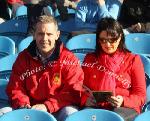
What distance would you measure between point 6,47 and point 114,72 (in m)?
1.64

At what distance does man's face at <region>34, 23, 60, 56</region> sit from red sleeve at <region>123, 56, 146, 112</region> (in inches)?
28.4

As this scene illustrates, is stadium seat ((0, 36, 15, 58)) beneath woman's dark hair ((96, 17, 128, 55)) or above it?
beneath

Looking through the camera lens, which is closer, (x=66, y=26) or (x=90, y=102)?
(x=90, y=102)

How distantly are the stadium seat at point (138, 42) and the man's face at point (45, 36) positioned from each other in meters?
1.51

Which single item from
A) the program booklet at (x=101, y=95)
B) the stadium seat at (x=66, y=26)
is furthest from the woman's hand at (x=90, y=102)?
the stadium seat at (x=66, y=26)

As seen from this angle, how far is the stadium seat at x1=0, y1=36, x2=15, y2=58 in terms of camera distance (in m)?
5.50

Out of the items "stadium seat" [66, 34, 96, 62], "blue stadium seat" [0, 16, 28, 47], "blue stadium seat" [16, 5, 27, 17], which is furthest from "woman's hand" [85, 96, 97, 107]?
"blue stadium seat" [16, 5, 27, 17]

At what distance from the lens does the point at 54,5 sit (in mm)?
7059

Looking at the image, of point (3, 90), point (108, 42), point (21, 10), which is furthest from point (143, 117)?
point (21, 10)

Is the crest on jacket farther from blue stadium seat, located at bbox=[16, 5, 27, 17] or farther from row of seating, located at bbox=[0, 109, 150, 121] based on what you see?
blue stadium seat, located at bbox=[16, 5, 27, 17]

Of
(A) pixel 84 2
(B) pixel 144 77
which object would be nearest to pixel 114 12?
(A) pixel 84 2

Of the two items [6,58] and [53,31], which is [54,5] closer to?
[6,58]

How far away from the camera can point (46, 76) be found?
14.2 feet

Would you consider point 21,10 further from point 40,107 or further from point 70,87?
point 40,107
